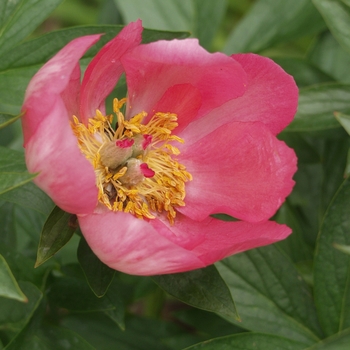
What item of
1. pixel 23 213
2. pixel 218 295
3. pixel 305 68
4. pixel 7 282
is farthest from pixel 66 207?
pixel 305 68

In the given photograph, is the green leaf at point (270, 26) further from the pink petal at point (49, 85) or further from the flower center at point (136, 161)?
the pink petal at point (49, 85)

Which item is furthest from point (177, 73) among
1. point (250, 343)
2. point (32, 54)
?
point (250, 343)

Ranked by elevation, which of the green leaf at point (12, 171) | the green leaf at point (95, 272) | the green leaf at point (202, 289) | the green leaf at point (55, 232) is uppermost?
the green leaf at point (12, 171)

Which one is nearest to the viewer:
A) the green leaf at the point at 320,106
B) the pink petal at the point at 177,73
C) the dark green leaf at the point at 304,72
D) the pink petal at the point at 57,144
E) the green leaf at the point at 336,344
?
the green leaf at the point at 336,344

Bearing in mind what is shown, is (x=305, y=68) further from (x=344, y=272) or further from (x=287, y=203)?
(x=344, y=272)

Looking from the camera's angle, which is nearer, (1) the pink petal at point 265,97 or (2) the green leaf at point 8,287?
(2) the green leaf at point 8,287

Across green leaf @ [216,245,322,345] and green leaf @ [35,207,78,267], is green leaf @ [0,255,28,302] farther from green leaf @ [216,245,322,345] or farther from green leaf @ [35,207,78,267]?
green leaf @ [216,245,322,345]

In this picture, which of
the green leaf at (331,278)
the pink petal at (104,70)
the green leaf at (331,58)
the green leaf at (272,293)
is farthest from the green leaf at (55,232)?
the green leaf at (331,58)
